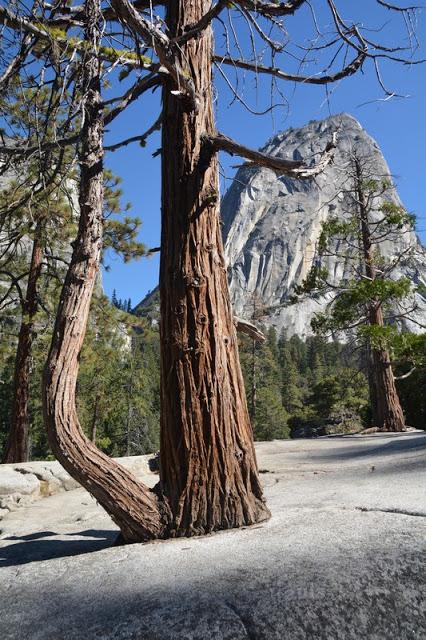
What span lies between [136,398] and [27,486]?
2382 cm

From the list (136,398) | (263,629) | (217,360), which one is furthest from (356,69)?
(136,398)

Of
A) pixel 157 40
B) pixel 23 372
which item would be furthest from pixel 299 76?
pixel 23 372

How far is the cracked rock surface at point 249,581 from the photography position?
4.69 ft

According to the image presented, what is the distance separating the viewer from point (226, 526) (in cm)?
242

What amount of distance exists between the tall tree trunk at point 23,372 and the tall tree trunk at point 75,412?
6533mm

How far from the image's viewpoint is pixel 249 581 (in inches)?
66.8

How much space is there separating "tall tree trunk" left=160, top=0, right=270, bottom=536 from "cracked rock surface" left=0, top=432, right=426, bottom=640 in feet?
0.57

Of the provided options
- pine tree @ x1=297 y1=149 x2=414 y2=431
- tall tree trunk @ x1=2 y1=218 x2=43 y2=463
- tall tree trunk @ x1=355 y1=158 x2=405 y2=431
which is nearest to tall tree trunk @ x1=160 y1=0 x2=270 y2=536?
tall tree trunk @ x1=2 y1=218 x2=43 y2=463

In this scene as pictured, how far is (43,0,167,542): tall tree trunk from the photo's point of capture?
92.0 inches

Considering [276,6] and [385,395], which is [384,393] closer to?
[385,395]

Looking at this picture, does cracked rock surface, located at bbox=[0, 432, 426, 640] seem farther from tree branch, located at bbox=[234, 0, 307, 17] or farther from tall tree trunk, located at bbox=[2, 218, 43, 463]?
tall tree trunk, located at bbox=[2, 218, 43, 463]

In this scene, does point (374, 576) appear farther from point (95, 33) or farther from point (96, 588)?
point (95, 33)

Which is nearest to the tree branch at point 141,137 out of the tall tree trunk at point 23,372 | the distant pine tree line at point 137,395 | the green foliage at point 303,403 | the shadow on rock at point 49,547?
the shadow on rock at point 49,547

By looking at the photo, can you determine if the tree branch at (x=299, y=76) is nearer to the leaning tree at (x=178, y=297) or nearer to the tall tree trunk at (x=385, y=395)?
the leaning tree at (x=178, y=297)
